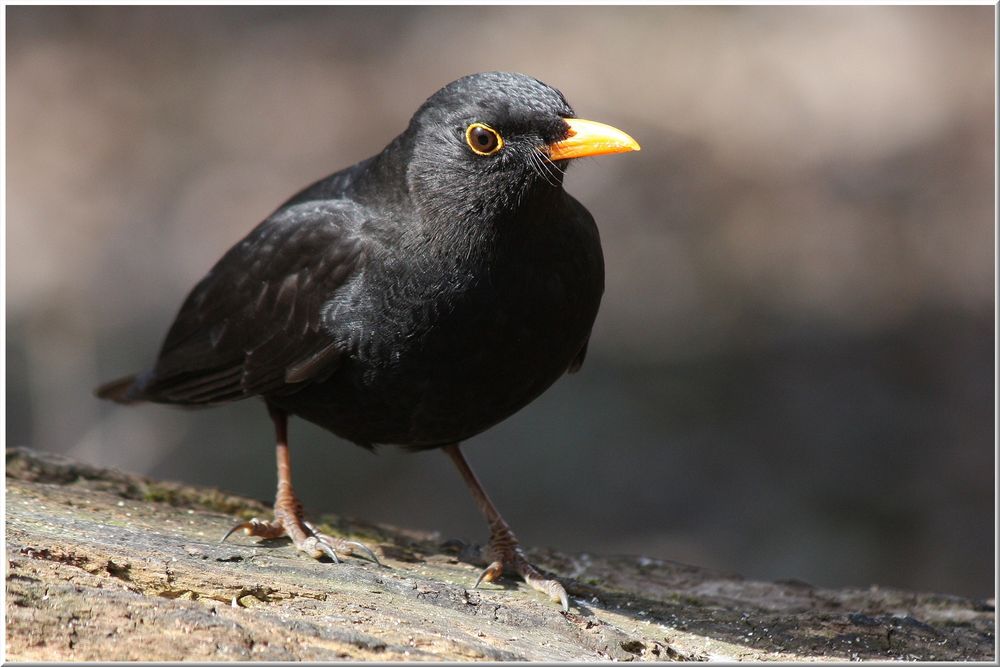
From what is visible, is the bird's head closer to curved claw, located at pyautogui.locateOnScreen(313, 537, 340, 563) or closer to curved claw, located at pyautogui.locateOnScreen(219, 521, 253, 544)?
curved claw, located at pyautogui.locateOnScreen(313, 537, 340, 563)

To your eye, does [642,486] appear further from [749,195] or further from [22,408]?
[22,408]

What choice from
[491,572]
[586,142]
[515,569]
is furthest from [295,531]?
[586,142]

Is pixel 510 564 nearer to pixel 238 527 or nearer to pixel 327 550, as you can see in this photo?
pixel 327 550

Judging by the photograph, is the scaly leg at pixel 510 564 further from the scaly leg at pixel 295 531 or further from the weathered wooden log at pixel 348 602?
the scaly leg at pixel 295 531

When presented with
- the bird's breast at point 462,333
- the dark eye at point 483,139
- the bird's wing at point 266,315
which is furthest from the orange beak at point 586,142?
the bird's wing at point 266,315

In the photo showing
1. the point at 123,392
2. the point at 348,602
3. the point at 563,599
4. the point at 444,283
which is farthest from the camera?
the point at 123,392

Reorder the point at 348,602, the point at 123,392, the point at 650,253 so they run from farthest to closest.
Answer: the point at 650,253 → the point at 123,392 → the point at 348,602
